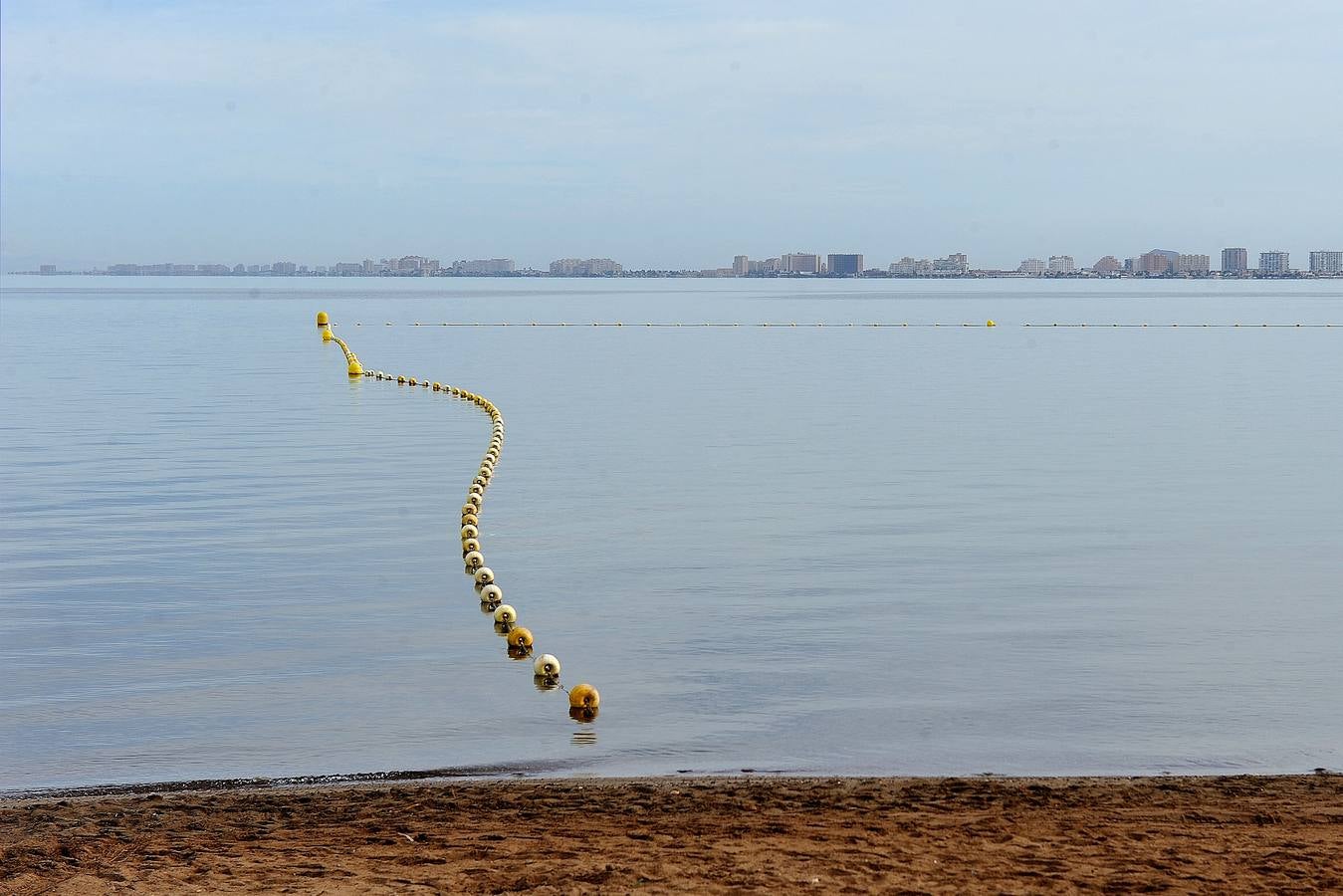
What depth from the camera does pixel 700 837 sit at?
315 inches

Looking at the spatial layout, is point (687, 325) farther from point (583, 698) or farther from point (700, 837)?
point (700, 837)

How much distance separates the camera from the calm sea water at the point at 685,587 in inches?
410

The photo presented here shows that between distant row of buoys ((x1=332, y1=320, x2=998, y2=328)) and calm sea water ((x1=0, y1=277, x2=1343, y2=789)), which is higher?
distant row of buoys ((x1=332, y1=320, x2=998, y2=328))

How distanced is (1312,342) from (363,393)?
41.3 metres

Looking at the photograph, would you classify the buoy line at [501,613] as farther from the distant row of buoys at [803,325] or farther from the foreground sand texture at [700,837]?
the distant row of buoys at [803,325]

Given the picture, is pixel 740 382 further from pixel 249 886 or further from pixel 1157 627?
pixel 249 886

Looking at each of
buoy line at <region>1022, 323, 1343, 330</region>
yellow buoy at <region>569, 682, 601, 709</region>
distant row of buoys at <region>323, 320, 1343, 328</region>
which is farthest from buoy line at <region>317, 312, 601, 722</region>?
buoy line at <region>1022, 323, 1343, 330</region>

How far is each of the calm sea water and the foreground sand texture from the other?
2.58ft

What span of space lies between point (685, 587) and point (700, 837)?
7.13 metres

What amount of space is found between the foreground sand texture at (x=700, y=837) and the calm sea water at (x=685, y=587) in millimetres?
785

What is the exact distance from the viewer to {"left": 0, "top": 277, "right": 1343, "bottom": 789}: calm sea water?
10414mm

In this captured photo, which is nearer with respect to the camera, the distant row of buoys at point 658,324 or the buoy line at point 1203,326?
the buoy line at point 1203,326

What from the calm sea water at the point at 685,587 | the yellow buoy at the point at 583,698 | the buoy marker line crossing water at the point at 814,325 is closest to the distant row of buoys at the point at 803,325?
the buoy marker line crossing water at the point at 814,325

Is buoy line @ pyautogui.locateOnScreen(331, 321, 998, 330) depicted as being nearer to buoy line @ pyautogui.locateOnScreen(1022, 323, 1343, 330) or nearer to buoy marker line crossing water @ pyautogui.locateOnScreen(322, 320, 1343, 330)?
buoy marker line crossing water @ pyautogui.locateOnScreen(322, 320, 1343, 330)
